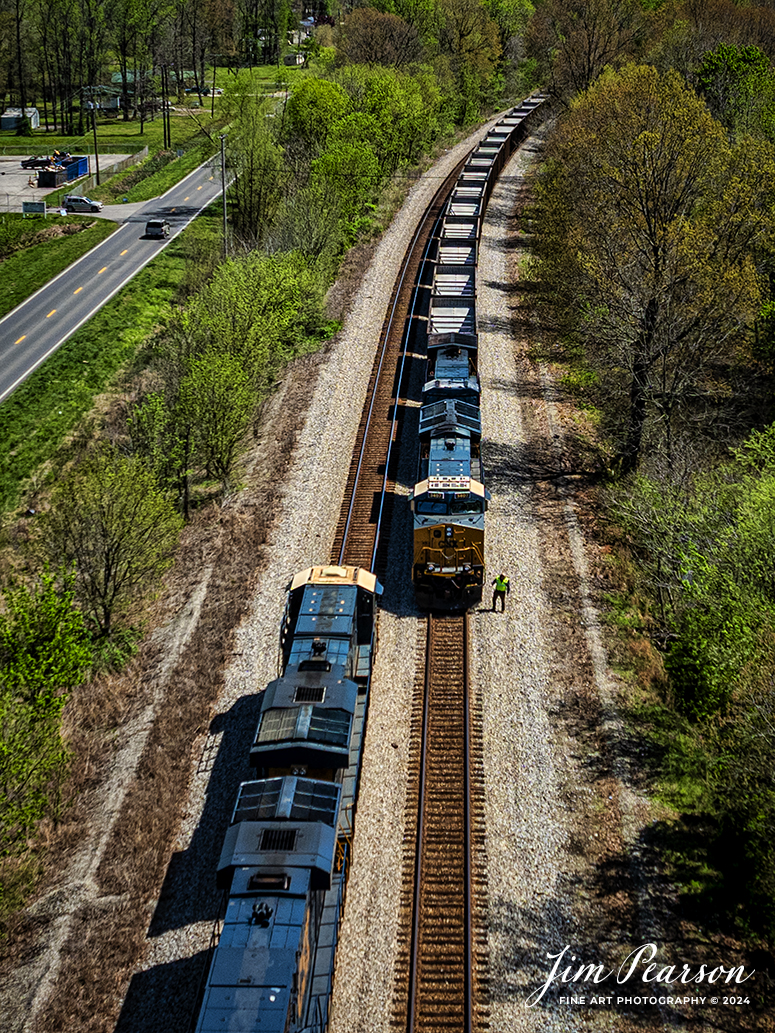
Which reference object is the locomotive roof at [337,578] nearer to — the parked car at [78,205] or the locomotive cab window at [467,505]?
the locomotive cab window at [467,505]

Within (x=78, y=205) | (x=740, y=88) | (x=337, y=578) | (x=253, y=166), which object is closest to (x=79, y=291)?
(x=253, y=166)

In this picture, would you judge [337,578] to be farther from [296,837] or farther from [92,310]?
[92,310]

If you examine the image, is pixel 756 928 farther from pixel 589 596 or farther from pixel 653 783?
pixel 589 596

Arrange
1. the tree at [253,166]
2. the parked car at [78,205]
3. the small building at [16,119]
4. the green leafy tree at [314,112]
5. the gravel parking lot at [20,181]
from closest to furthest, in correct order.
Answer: the tree at [253,166]
the green leafy tree at [314,112]
the parked car at [78,205]
the gravel parking lot at [20,181]
the small building at [16,119]

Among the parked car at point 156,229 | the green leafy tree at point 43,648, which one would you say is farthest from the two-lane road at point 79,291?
the green leafy tree at point 43,648

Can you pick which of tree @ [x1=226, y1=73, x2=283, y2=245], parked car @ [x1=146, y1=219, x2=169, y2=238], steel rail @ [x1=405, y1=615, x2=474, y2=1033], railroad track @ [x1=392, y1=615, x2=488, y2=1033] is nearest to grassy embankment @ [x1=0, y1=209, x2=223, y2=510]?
tree @ [x1=226, y1=73, x2=283, y2=245]

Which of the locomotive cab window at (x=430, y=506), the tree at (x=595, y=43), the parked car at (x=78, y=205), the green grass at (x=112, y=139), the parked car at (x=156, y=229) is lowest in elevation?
the locomotive cab window at (x=430, y=506)

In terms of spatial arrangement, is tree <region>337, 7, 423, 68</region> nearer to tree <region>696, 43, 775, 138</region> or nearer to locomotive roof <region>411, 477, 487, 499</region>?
tree <region>696, 43, 775, 138</region>
